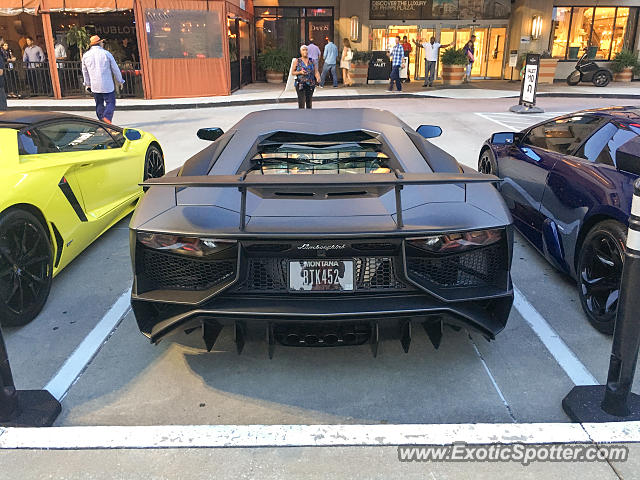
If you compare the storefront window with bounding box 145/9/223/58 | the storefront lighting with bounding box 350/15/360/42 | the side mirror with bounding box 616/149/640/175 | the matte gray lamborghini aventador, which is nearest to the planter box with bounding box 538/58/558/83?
the storefront lighting with bounding box 350/15/360/42

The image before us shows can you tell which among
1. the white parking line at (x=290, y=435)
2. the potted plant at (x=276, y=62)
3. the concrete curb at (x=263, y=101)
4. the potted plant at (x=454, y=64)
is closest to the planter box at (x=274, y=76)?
the potted plant at (x=276, y=62)

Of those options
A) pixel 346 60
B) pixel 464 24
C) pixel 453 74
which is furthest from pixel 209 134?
pixel 464 24

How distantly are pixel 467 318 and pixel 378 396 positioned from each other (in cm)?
65

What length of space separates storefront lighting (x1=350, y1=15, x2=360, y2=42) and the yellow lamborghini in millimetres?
19916

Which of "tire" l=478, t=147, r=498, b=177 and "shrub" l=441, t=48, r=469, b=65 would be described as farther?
"shrub" l=441, t=48, r=469, b=65

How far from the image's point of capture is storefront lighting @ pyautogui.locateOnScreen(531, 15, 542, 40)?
23.2 metres

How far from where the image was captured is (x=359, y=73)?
23.0m

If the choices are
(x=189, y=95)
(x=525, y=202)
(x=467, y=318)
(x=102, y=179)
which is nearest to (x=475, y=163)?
(x=525, y=202)

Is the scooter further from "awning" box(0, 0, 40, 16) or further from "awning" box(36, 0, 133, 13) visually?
"awning" box(0, 0, 40, 16)

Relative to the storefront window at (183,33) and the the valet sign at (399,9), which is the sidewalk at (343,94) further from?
the the valet sign at (399,9)

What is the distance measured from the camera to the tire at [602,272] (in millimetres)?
3354

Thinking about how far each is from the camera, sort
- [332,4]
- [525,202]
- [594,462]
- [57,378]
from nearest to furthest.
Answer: [594,462] → [57,378] → [525,202] → [332,4]

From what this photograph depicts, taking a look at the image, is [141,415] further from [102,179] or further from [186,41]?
[186,41]

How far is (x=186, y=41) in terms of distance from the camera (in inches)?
690
